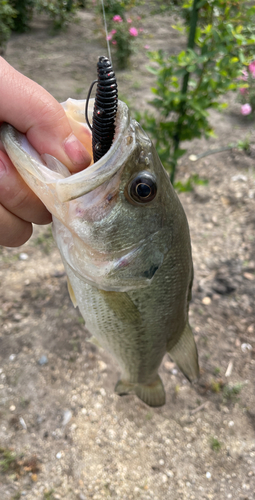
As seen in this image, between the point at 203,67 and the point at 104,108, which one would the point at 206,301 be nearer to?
the point at 203,67

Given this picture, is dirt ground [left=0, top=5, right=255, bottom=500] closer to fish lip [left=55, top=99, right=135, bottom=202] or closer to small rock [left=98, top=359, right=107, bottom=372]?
small rock [left=98, top=359, right=107, bottom=372]

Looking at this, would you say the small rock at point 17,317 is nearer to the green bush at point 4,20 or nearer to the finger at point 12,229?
the finger at point 12,229

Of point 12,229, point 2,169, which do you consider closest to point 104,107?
point 2,169

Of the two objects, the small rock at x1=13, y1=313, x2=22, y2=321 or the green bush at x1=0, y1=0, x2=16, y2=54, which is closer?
the small rock at x1=13, y1=313, x2=22, y2=321

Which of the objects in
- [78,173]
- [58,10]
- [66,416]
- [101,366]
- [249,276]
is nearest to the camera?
[78,173]

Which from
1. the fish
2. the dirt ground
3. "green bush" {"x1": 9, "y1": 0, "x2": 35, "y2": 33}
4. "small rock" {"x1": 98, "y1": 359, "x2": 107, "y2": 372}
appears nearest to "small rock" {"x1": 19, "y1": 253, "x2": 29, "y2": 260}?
the dirt ground

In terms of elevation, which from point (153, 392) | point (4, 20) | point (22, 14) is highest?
point (4, 20)
